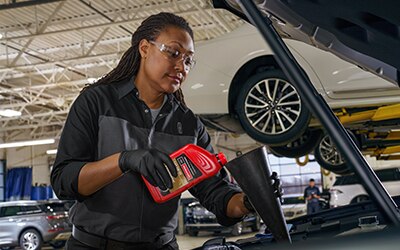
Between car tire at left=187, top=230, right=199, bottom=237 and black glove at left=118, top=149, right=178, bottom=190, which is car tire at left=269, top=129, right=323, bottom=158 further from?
car tire at left=187, top=230, right=199, bottom=237

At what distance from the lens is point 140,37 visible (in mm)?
2094

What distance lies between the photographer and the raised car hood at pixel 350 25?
1.24 meters

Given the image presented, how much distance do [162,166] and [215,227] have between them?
536 inches

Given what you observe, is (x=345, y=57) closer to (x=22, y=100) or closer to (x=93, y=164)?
(x=93, y=164)

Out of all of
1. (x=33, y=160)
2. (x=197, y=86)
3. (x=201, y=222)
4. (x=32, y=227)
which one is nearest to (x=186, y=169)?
(x=197, y=86)

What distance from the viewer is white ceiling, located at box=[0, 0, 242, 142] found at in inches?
456

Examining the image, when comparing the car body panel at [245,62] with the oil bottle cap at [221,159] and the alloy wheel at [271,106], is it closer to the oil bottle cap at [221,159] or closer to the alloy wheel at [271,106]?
the alloy wheel at [271,106]

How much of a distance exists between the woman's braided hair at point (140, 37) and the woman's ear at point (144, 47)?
17 mm

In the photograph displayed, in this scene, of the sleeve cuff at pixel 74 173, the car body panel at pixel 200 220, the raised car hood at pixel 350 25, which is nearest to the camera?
the raised car hood at pixel 350 25

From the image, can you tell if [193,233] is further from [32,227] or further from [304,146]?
[304,146]

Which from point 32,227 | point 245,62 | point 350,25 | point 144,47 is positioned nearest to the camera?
point 350,25

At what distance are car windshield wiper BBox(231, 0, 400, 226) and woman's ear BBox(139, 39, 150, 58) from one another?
3.07 ft

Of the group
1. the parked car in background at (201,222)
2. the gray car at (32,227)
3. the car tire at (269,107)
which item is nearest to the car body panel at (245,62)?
the car tire at (269,107)

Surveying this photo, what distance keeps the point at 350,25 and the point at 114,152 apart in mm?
906
